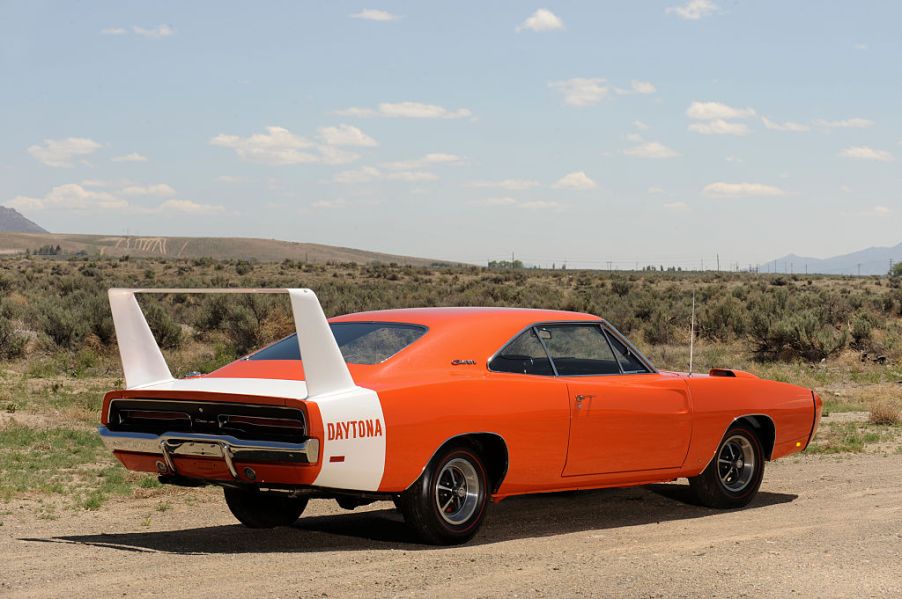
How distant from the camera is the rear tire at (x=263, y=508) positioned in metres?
8.87

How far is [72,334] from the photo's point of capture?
26.9m

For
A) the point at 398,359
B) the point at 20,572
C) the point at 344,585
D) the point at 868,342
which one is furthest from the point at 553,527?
the point at 868,342

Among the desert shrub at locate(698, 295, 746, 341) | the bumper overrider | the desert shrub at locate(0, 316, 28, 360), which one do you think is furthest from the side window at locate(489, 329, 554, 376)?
the desert shrub at locate(698, 295, 746, 341)

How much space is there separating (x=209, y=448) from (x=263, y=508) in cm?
180

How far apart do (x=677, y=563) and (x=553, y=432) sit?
1374 mm

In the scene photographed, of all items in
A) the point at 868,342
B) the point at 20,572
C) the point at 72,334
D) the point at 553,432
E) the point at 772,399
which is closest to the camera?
the point at 20,572

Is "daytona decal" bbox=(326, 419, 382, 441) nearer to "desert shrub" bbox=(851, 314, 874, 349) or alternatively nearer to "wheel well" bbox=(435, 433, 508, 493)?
"wheel well" bbox=(435, 433, 508, 493)

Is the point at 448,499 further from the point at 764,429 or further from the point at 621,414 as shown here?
the point at 764,429

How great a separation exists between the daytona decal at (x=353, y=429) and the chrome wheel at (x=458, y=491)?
78 cm

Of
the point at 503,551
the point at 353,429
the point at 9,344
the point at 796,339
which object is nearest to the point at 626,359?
the point at 503,551

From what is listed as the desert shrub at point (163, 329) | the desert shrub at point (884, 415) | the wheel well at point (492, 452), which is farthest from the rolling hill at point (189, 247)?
the wheel well at point (492, 452)

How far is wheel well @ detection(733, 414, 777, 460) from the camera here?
396 inches

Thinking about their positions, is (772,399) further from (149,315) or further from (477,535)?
(149,315)

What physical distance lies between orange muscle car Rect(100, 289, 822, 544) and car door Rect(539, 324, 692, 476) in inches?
0.5
